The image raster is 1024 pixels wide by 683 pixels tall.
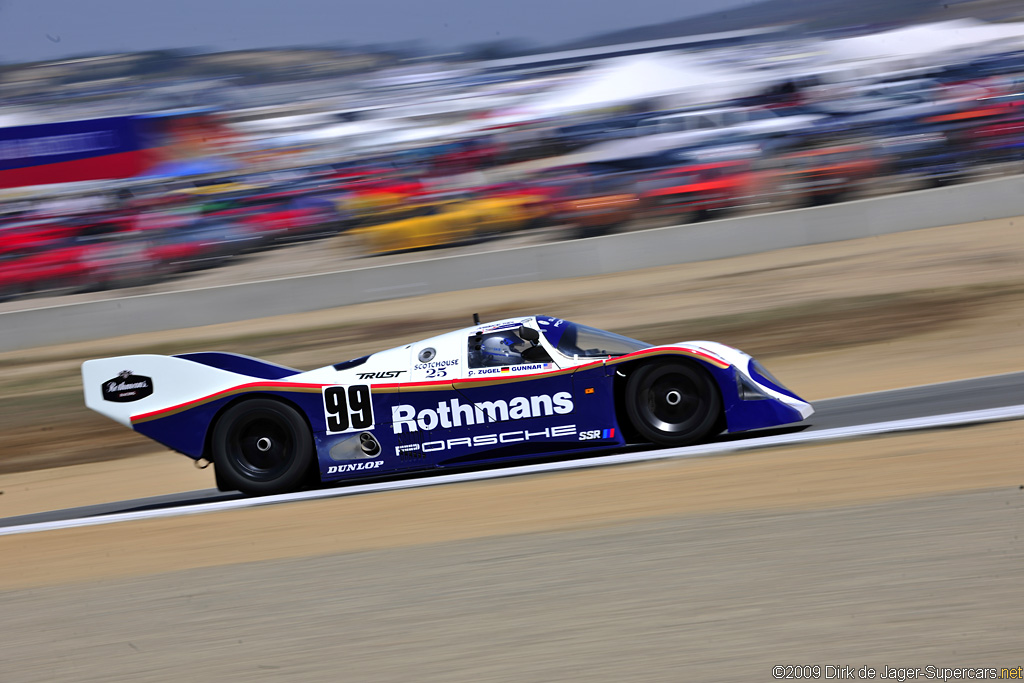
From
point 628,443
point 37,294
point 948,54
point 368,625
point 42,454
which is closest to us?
point 368,625

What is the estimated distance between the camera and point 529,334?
7727mm

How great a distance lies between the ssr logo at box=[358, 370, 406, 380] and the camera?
781 centimetres

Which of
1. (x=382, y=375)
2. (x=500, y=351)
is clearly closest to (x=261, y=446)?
(x=382, y=375)

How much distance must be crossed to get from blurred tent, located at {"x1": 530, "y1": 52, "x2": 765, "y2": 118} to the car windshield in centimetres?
1549

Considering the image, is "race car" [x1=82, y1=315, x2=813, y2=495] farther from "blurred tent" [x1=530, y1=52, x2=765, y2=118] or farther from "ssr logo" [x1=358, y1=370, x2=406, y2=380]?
"blurred tent" [x1=530, y1=52, x2=765, y2=118]

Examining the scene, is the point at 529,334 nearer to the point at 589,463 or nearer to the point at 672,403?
the point at 589,463

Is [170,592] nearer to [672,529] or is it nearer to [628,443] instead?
[672,529]

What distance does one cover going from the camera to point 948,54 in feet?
79.5

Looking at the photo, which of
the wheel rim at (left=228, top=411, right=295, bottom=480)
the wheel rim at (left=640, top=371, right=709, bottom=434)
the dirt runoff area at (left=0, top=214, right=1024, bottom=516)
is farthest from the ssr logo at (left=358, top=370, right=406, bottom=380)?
the dirt runoff area at (left=0, top=214, right=1024, bottom=516)

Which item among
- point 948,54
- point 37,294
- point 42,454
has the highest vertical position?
point 948,54

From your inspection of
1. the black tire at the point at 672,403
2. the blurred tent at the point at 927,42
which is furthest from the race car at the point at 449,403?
the blurred tent at the point at 927,42

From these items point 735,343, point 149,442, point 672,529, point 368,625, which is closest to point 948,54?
point 735,343

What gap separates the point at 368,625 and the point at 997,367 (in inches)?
318

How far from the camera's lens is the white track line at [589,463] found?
7.34 meters
